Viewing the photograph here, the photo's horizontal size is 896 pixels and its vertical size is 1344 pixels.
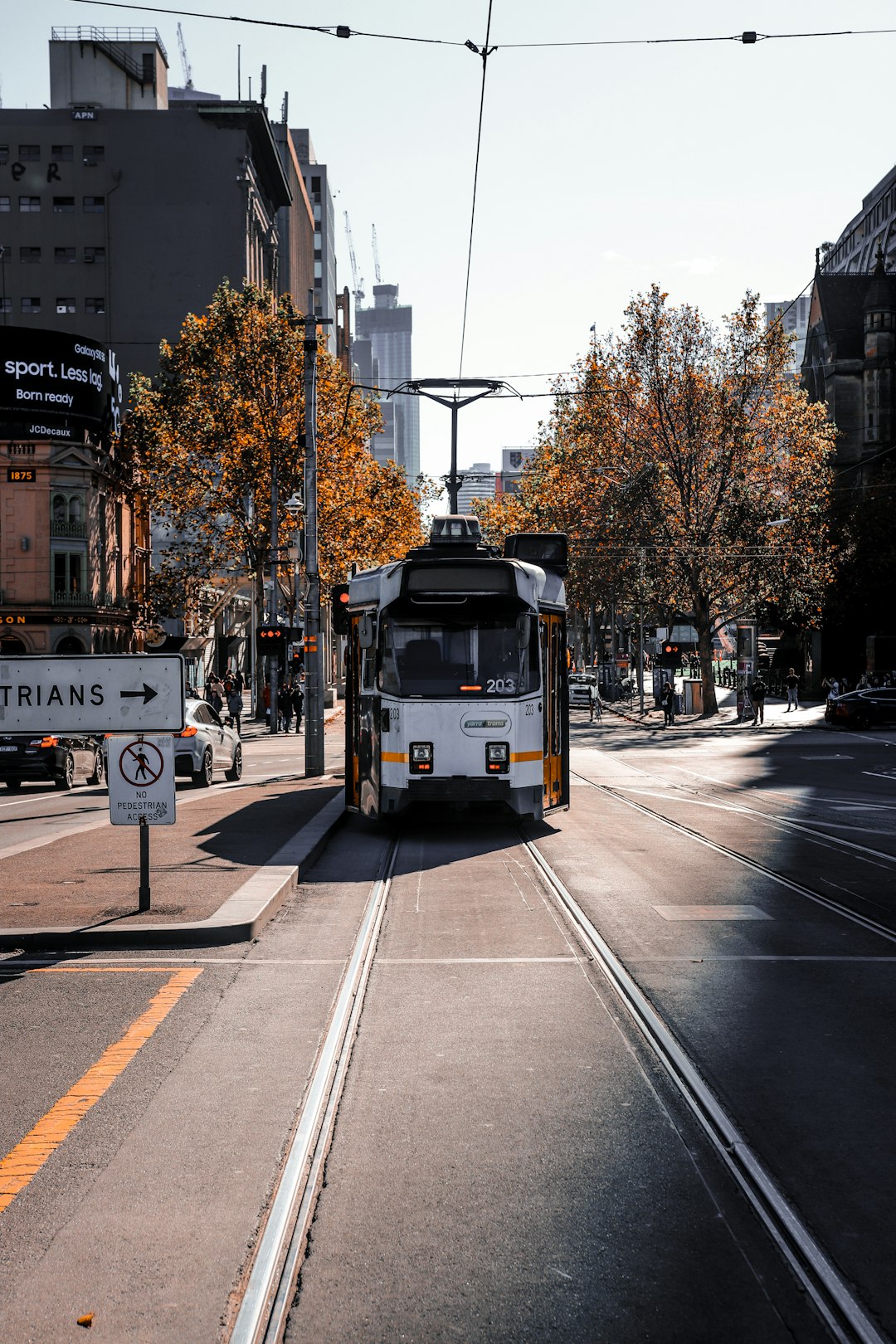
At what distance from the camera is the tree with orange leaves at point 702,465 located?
2068 inches

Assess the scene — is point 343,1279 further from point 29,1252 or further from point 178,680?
point 178,680

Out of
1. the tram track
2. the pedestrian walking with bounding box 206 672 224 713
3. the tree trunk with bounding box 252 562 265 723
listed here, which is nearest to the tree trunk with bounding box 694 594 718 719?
the tree trunk with bounding box 252 562 265 723

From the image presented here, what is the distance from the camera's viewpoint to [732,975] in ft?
29.3

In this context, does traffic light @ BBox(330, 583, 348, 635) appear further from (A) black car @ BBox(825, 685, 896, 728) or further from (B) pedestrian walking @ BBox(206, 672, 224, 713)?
(A) black car @ BBox(825, 685, 896, 728)

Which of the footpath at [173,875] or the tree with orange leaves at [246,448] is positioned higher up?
the tree with orange leaves at [246,448]

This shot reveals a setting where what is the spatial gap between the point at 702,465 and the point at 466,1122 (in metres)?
49.1

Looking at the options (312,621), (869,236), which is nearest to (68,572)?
(312,621)

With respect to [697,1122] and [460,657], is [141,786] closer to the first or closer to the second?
[697,1122]

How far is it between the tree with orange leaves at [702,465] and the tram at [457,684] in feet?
120

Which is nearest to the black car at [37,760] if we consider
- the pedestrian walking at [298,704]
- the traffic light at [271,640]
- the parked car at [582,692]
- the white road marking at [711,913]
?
the traffic light at [271,640]

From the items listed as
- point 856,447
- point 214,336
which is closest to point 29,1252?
point 214,336

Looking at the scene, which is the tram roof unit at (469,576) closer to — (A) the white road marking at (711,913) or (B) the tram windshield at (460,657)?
(B) the tram windshield at (460,657)

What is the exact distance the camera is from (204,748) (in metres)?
26.0

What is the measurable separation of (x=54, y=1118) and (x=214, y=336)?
152 ft
